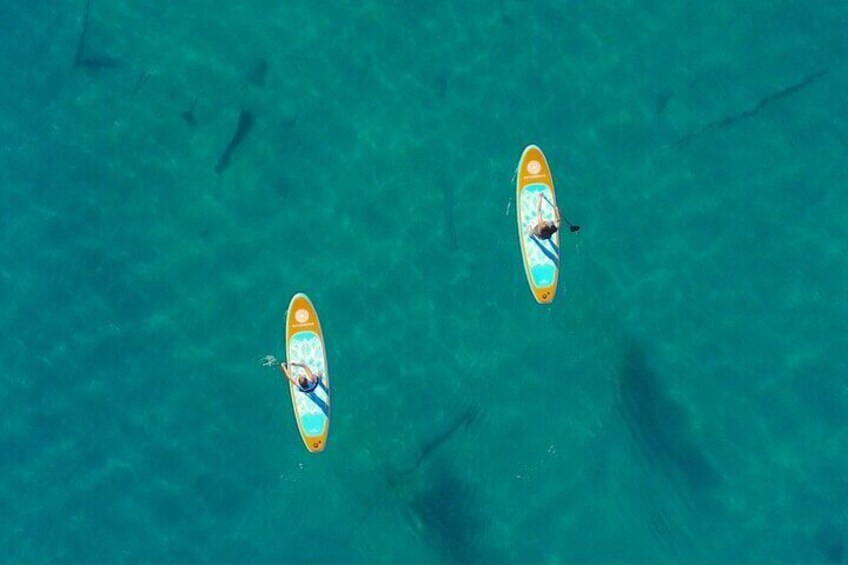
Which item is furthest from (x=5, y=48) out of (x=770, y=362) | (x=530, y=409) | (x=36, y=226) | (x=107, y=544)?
(x=770, y=362)

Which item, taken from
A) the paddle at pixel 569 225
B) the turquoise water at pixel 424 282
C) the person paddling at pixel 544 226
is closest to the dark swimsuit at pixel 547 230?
the person paddling at pixel 544 226

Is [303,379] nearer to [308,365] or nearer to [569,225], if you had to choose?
[308,365]

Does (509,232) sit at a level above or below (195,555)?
above

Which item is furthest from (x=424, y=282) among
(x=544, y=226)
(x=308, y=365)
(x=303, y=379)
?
(x=303, y=379)

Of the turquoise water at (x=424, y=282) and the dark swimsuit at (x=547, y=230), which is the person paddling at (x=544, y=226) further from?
the turquoise water at (x=424, y=282)

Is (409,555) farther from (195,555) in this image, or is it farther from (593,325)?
(593,325)

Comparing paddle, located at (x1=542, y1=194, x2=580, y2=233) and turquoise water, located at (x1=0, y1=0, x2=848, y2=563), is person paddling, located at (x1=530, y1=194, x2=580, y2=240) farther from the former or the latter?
turquoise water, located at (x1=0, y1=0, x2=848, y2=563)
